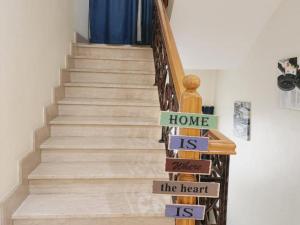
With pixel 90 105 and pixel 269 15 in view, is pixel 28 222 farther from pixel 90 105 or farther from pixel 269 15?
pixel 269 15

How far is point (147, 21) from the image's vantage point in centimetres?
428

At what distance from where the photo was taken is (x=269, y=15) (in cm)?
324

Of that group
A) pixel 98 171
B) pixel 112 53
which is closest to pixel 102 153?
pixel 98 171

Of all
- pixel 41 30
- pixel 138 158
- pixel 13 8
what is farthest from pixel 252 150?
pixel 13 8

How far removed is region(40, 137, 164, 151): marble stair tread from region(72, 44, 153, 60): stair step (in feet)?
4.58

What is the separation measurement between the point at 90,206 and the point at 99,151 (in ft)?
1.80

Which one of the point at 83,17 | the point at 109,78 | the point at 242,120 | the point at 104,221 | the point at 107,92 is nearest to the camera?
the point at 104,221

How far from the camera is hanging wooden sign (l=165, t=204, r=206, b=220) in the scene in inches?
47.9

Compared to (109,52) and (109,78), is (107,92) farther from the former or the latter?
(109,52)

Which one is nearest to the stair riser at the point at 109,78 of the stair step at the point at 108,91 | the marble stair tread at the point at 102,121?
the stair step at the point at 108,91

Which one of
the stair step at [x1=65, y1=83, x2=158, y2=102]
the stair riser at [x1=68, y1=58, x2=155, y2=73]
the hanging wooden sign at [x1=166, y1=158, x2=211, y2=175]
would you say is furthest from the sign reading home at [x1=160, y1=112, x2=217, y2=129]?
the stair riser at [x1=68, y1=58, x2=155, y2=73]

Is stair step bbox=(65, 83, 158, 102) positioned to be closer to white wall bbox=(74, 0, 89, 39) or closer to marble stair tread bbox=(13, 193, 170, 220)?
marble stair tread bbox=(13, 193, 170, 220)

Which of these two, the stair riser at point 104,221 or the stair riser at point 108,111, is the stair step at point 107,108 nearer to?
the stair riser at point 108,111

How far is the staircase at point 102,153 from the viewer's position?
5.89 ft
